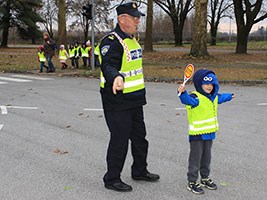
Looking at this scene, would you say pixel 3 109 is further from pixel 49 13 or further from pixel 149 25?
pixel 49 13

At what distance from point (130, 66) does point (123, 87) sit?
354mm

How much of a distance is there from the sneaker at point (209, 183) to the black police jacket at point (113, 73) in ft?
3.73

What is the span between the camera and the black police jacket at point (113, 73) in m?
3.89

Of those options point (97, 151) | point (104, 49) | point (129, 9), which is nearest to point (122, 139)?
point (104, 49)

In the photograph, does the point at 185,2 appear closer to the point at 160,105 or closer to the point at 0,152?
the point at 160,105

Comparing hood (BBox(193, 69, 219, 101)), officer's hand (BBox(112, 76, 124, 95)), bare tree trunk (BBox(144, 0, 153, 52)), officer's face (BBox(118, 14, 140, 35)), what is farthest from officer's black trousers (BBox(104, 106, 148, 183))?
bare tree trunk (BBox(144, 0, 153, 52))

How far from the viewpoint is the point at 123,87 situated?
376 cm

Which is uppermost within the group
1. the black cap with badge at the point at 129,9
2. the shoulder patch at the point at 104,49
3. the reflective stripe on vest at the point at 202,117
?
the black cap with badge at the point at 129,9

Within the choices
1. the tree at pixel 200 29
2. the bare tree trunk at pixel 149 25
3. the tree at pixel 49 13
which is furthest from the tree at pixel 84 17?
the tree at pixel 200 29

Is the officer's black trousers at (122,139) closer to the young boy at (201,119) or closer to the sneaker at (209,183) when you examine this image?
the young boy at (201,119)

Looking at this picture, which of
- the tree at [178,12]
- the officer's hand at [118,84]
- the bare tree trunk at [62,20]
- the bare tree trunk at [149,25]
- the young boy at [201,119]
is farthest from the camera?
the tree at [178,12]

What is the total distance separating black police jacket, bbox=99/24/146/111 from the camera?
389 cm

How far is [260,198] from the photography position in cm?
401

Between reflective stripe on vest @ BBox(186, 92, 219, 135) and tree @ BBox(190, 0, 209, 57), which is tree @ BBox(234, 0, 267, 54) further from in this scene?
reflective stripe on vest @ BBox(186, 92, 219, 135)
